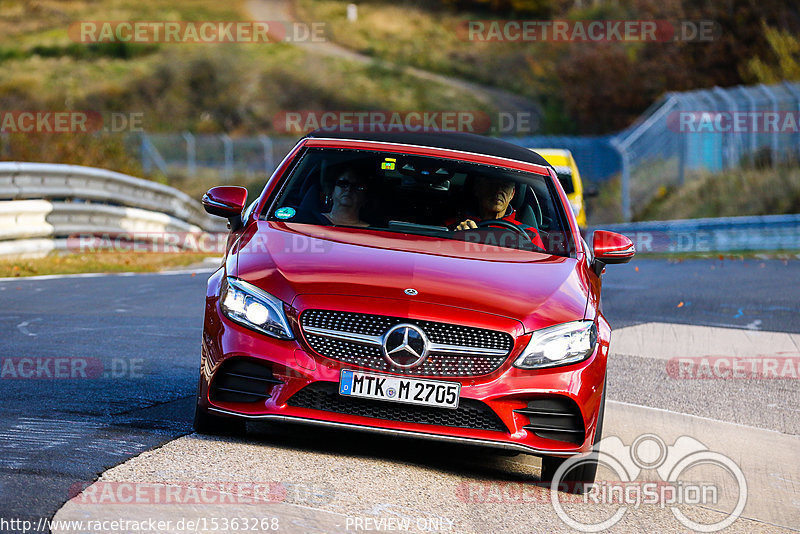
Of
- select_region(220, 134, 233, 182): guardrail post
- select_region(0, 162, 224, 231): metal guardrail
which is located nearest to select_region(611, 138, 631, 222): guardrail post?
select_region(220, 134, 233, 182): guardrail post

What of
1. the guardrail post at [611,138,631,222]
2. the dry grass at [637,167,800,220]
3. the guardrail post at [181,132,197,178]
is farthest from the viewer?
the guardrail post at [181,132,197,178]

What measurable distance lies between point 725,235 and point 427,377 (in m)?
20.5

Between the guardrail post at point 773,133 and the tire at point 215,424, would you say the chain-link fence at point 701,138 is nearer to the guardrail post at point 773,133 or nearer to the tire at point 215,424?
the guardrail post at point 773,133

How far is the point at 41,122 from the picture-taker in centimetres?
2367

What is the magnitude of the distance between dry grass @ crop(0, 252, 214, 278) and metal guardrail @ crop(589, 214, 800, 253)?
34.0 feet

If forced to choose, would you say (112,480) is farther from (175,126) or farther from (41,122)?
(175,126)

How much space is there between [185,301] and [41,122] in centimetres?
1143

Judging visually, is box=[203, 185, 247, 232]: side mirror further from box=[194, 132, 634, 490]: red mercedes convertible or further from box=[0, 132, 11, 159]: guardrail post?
box=[0, 132, 11, 159]: guardrail post

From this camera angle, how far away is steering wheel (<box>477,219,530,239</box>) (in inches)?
294

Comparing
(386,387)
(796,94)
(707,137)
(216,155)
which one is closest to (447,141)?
(386,387)

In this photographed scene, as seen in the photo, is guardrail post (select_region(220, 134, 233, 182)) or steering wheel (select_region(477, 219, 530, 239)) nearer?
steering wheel (select_region(477, 219, 530, 239))

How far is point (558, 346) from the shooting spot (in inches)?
244

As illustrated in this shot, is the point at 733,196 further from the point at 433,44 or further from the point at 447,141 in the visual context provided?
the point at 433,44

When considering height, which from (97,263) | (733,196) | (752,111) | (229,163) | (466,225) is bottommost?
(97,263)
